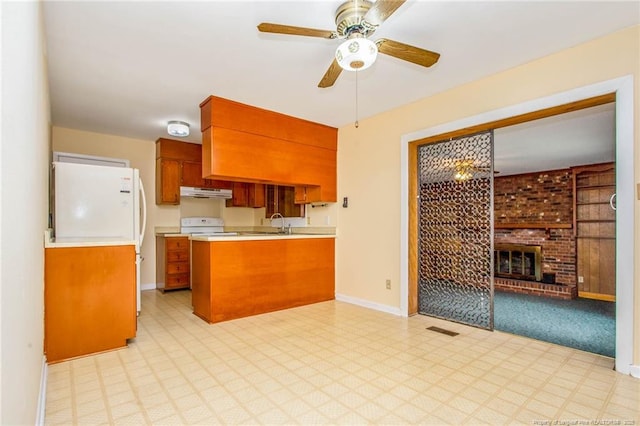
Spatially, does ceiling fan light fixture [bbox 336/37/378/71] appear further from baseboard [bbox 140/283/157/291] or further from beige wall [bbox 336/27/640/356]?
baseboard [bbox 140/283/157/291]

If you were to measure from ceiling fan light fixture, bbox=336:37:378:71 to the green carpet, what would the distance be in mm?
3038

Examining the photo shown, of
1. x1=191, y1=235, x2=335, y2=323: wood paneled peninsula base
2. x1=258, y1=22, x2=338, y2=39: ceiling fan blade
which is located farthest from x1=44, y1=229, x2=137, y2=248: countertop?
x1=258, y1=22, x2=338, y2=39: ceiling fan blade

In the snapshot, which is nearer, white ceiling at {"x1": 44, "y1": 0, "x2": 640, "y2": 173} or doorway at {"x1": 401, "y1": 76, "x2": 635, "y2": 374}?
white ceiling at {"x1": 44, "y1": 0, "x2": 640, "y2": 173}

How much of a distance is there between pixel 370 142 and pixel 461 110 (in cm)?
124

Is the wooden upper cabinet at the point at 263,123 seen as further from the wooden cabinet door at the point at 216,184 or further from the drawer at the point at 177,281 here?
the drawer at the point at 177,281

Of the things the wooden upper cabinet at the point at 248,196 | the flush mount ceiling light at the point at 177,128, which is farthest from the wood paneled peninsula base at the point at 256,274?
the wooden upper cabinet at the point at 248,196

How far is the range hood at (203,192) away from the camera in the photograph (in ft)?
17.9

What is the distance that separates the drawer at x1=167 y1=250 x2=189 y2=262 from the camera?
511 cm

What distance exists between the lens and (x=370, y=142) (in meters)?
4.27

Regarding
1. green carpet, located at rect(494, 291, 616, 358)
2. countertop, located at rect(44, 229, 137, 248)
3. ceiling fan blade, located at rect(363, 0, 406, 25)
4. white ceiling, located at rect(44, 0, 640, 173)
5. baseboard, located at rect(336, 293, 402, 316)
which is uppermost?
white ceiling, located at rect(44, 0, 640, 173)

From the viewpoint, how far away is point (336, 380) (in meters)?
2.23

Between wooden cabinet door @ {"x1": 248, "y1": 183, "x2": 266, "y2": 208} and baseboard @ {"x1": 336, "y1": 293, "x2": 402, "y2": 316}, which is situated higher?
wooden cabinet door @ {"x1": 248, "y1": 183, "x2": 266, "y2": 208}

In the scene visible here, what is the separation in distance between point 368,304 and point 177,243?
124 inches

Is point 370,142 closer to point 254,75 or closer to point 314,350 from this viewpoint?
point 254,75
